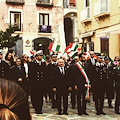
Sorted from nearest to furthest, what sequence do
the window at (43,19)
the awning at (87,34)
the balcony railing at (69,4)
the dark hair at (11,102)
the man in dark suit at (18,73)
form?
the dark hair at (11,102), the man in dark suit at (18,73), the awning at (87,34), the window at (43,19), the balcony railing at (69,4)

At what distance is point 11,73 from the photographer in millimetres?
8266

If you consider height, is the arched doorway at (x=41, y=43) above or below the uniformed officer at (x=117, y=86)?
above

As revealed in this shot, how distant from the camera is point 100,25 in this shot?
18531mm

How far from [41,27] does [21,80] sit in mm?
19512

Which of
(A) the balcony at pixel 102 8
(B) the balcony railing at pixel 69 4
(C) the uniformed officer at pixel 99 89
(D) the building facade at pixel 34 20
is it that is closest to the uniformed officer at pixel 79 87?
(C) the uniformed officer at pixel 99 89

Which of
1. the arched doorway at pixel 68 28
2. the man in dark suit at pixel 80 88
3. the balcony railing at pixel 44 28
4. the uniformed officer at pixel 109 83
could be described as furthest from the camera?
the arched doorway at pixel 68 28

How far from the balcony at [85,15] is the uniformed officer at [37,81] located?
1209cm

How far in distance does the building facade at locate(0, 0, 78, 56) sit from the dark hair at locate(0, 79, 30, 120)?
24868 mm

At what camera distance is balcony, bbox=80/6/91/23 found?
19984mm

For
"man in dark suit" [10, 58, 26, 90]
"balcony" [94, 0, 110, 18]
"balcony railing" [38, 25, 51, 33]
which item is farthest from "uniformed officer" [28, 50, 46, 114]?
"balcony railing" [38, 25, 51, 33]

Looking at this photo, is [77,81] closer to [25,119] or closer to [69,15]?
[25,119]

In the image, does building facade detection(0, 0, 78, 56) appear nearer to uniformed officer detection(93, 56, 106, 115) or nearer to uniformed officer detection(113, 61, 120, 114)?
uniformed officer detection(93, 56, 106, 115)

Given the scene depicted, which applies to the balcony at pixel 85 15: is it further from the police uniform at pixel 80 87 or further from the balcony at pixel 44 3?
the police uniform at pixel 80 87

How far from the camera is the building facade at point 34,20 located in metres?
26.5
